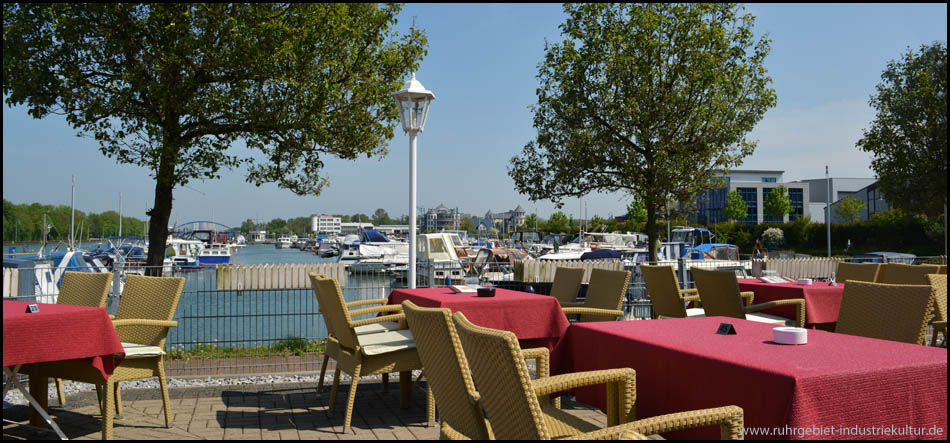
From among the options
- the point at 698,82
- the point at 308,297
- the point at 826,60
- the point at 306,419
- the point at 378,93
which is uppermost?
the point at 698,82

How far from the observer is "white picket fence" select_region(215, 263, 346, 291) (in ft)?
26.4

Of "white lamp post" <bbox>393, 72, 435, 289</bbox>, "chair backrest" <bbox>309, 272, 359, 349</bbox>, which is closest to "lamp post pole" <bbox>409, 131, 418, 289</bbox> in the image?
"white lamp post" <bbox>393, 72, 435, 289</bbox>

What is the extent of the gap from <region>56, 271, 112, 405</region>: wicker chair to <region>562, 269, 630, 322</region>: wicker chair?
152 inches

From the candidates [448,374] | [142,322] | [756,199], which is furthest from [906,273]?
[756,199]

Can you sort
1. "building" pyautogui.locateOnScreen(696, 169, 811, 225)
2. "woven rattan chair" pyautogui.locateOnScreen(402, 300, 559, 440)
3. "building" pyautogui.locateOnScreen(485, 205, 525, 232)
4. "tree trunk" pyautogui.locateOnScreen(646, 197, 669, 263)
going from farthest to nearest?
"building" pyautogui.locateOnScreen(485, 205, 525, 232), "building" pyautogui.locateOnScreen(696, 169, 811, 225), "tree trunk" pyautogui.locateOnScreen(646, 197, 669, 263), "woven rattan chair" pyautogui.locateOnScreen(402, 300, 559, 440)

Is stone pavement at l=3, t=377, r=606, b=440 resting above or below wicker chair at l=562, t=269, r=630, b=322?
below

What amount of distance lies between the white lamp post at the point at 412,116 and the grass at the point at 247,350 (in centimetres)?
163

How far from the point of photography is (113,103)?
8.84 metres

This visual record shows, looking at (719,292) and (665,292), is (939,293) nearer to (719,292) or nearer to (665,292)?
(719,292)

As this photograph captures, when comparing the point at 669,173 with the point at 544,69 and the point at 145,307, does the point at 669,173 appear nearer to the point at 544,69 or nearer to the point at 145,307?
the point at 544,69

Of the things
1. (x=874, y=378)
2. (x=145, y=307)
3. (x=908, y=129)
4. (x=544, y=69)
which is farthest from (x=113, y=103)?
(x=908, y=129)

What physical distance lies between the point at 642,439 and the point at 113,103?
8945 mm

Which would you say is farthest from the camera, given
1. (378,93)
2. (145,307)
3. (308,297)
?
(378,93)

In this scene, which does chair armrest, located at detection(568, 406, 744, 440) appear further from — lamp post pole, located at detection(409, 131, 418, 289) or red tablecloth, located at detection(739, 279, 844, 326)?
lamp post pole, located at detection(409, 131, 418, 289)
